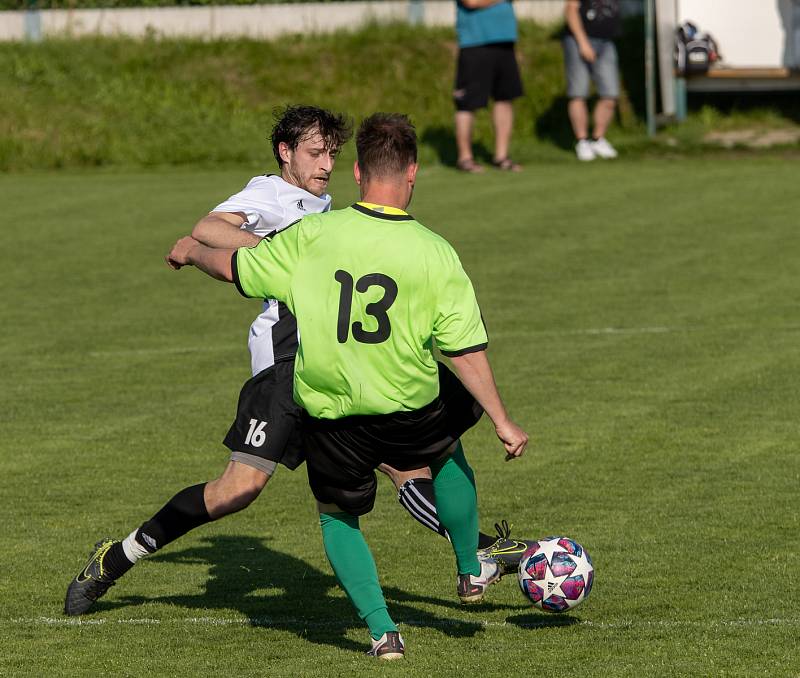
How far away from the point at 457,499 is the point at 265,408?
2.55 ft

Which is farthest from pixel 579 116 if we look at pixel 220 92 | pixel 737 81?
pixel 220 92

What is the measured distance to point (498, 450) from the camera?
9.41 m

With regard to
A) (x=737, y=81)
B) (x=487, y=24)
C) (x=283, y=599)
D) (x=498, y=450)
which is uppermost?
(x=487, y=24)

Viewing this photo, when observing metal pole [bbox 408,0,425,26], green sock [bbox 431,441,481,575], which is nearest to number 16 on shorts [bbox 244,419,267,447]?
green sock [bbox 431,441,481,575]

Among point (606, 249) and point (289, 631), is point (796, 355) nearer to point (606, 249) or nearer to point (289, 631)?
point (606, 249)

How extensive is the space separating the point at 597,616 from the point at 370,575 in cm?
102

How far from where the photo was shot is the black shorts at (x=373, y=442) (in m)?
5.67

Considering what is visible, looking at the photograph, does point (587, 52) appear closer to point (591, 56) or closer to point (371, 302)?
point (591, 56)

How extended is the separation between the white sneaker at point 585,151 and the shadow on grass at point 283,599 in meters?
13.6

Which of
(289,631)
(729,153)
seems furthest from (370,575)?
(729,153)

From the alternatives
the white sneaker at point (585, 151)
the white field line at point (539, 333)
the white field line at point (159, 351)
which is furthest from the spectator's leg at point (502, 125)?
the white field line at point (159, 351)

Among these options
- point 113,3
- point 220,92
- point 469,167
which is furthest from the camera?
point 113,3

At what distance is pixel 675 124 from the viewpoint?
2156cm

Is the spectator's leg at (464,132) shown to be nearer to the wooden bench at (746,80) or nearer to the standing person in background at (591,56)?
the standing person in background at (591,56)
